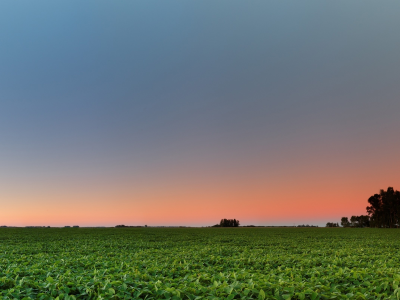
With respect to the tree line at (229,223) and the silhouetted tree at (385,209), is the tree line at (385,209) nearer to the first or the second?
the silhouetted tree at (385,209)

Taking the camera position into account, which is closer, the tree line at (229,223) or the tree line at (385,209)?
the tree line at (385,209)

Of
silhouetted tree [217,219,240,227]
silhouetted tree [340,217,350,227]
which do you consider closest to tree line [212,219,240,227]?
silhouetted tree [217,219,240,227]

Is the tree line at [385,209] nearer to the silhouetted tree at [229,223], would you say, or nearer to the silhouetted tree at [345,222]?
the silhouetted tree at [345,222]

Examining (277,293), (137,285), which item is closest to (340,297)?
(277,293)

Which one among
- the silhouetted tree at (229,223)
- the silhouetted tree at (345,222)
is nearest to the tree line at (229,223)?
the silhouetted tree at (229,223)

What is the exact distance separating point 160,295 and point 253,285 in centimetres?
221

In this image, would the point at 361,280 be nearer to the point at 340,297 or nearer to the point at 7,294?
the point at 340,297

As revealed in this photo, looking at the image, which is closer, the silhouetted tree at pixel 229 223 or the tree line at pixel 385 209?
the tree line at pixel 385 209

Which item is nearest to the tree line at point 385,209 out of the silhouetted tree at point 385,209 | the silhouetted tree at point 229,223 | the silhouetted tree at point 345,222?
the silhouetted tree at point 385,209

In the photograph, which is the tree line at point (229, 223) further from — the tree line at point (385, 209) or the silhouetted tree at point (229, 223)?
the tree line at point (385, 209)

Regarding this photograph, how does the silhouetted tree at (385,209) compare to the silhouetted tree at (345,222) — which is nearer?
the silhouetted tree at (385,209)

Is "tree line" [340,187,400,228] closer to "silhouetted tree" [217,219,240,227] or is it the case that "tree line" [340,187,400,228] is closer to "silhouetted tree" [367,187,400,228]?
"silhouetted tree" [367,187,400,228]

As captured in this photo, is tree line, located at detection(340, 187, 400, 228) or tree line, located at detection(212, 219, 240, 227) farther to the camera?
tree line, located at detection(212, 219, 240, 227)

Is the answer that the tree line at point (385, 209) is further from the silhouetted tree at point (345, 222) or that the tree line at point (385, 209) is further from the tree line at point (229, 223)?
the tree line at point (229, 223)
